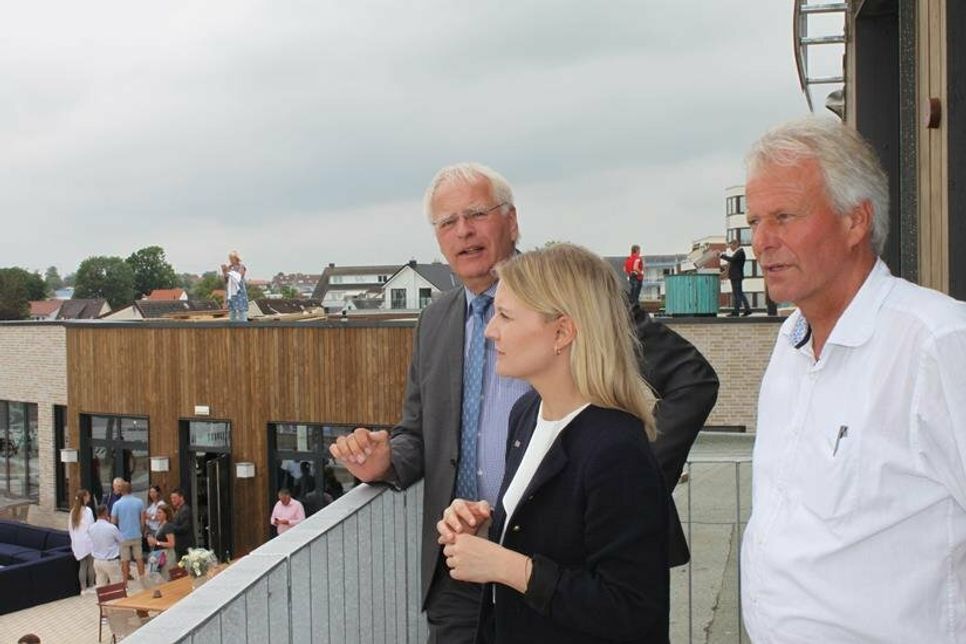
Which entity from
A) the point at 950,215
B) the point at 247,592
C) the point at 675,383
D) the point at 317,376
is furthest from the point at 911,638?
the point at 317,376

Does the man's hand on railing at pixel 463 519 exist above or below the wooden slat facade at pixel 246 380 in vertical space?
above

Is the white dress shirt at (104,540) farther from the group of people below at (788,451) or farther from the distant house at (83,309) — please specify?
the distant house at (83,309)

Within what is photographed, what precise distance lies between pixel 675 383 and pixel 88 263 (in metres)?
125

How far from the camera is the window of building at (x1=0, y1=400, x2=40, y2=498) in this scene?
86.3 ft

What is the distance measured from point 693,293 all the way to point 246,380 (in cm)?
880

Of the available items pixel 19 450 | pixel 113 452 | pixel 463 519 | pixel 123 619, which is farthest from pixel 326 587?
pixel 19 450

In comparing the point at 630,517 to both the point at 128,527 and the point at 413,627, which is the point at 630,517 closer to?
the point at 413,627

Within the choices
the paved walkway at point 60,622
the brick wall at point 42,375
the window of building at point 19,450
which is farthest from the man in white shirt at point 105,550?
the window of building at point 19,450

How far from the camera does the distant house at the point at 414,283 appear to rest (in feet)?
195

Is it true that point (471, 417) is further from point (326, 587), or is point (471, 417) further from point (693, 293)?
point (693, 293)

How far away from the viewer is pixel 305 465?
20.3 m

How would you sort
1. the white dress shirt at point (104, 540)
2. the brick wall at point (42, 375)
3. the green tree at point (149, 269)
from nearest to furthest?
the white dress shirt at point (104, 540)
the brick wall at point (42, 375)
the green tree at point (149, 269)

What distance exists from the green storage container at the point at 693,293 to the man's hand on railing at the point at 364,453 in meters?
16.6

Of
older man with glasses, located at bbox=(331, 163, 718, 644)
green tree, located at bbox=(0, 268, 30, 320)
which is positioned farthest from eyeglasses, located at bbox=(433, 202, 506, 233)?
green tree, located at bbox=(0, 268, 30, 320)
